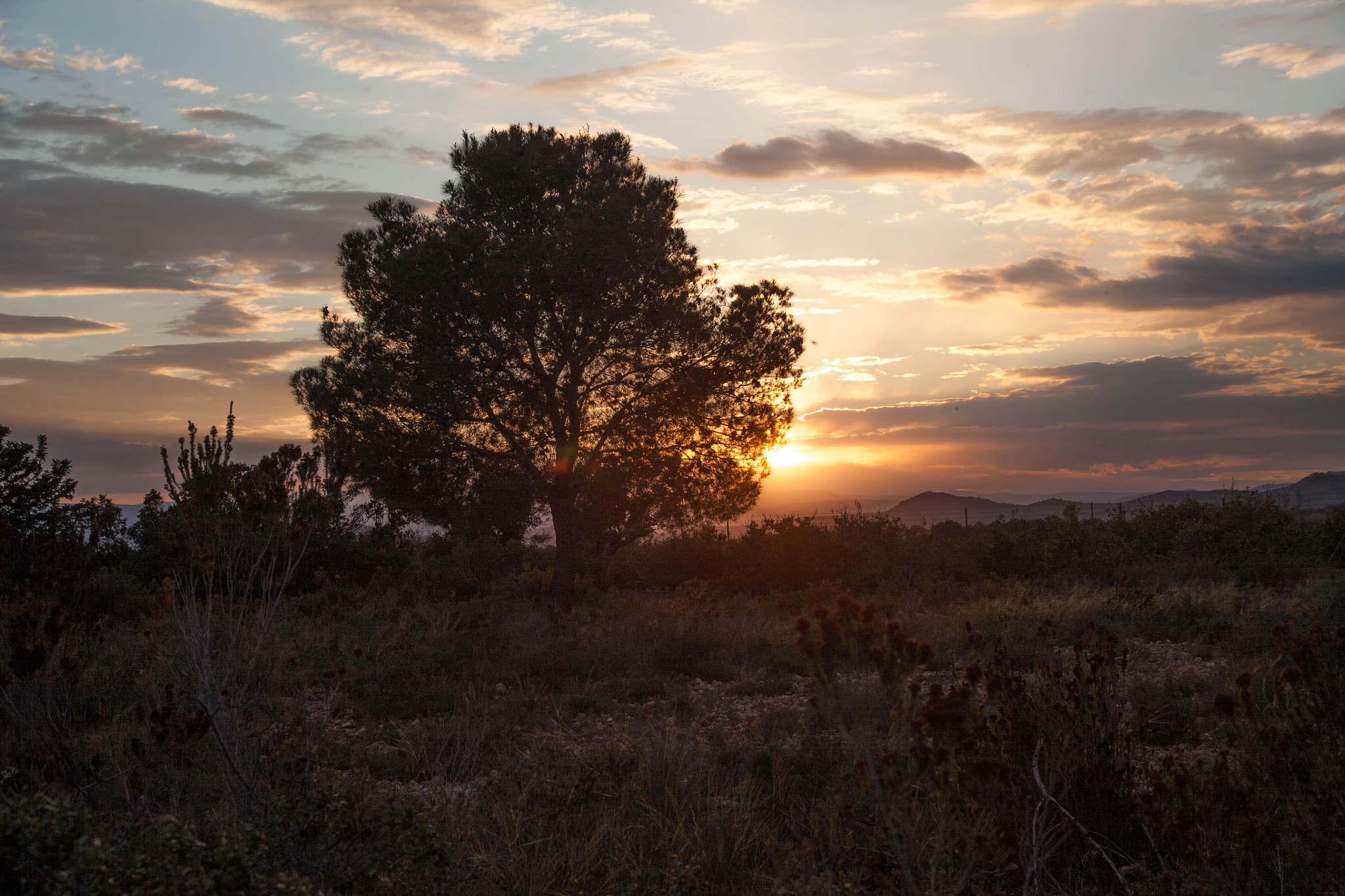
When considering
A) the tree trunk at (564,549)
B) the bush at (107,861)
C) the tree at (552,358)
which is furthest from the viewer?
the tree trunk at (564,549)

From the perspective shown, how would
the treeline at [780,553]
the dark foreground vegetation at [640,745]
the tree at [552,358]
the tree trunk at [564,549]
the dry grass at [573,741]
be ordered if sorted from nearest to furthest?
the dark foreground vegetation at [640,745] < the dry grass at [573,741] < the tree at [552,358] < the tree trunk at [564,549] < the treeline at [780,553]

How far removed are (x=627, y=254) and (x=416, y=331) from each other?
3262 millimetres

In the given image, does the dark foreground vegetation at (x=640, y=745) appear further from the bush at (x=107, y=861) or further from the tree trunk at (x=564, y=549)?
the tree trunk at (x=564, y=549)

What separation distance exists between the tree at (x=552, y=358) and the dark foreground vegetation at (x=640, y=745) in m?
2.26

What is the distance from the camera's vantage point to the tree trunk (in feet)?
43.2

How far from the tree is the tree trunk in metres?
0.03

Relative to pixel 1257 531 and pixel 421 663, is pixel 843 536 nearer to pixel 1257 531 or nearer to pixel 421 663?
pixel 1257 531

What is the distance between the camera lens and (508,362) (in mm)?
12523

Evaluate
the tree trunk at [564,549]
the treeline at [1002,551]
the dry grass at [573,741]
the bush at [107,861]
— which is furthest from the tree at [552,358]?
the bush at [107,861]

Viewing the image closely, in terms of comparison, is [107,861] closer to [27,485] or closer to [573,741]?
[573,741]

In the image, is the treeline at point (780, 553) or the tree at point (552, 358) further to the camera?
the treeline at point (780, 553)

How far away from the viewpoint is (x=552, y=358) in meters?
12.8

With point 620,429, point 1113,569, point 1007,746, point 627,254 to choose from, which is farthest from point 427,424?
point 1113,569

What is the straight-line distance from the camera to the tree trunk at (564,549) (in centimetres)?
1316
